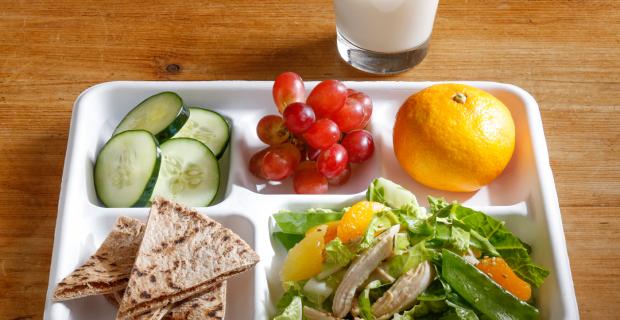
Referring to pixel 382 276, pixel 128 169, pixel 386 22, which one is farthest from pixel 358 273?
pixel 386 22

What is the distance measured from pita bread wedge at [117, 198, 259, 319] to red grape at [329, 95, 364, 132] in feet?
1.37

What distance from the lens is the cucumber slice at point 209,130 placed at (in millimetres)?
1979

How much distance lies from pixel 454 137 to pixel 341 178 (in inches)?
11.8

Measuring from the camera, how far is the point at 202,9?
251 cm

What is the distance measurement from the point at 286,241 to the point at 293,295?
0.18 metres

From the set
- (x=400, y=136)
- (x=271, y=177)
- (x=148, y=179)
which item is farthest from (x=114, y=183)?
(x=400, y=136)

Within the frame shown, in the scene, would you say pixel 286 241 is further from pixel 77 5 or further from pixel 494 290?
pixel 77 5

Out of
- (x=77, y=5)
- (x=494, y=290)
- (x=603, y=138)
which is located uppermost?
(x=77, y=5)

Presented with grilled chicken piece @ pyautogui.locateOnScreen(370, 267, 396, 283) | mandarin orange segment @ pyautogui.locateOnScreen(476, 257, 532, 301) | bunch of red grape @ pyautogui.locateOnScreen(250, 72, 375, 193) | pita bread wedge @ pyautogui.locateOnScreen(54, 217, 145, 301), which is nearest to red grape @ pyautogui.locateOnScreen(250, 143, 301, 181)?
bunch of red grape @ pyautogui.locateOnScreen(250, 72, 375, 193)

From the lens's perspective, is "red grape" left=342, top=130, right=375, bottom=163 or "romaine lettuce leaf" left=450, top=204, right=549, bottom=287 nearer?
"romaine lettuce leaf" left=450, top=204, right=549, bottom=287

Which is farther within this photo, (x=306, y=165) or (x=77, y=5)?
(x=77, y=5)

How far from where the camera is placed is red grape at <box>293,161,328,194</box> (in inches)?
74.4

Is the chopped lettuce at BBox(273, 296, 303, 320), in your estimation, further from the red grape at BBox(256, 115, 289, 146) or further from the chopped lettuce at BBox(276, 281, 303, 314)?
the red grape at BBox(256, 115, 289, 146)

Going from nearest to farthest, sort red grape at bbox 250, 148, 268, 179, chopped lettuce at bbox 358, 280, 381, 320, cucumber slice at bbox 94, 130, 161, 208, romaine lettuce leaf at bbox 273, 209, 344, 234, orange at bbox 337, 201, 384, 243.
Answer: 1. chopped lettuce at bbox 358, 280, 381, 320
2. orange at bbox 337, 201, 384, 243
3. romaine lettuce leaf at bbox 273, 209, 344, 234
4. cucumber slice at bbox 94, 130, 161, 208
5. red grape at bbox 250, 148, 268, 179
